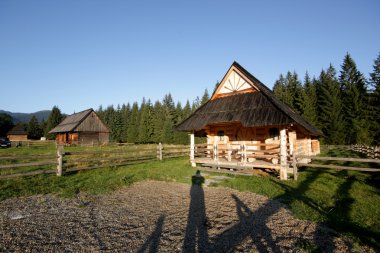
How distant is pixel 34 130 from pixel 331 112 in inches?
3542

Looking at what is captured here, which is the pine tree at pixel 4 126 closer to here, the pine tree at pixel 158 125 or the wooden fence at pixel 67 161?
the pine tree at pixel 158 125

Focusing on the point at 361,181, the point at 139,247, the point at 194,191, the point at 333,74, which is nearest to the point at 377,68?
the point at 333,74

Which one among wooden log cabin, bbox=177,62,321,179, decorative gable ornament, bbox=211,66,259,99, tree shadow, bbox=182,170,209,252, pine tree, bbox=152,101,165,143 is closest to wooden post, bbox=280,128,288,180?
wooden log cabin, bbox=177,62,321,179

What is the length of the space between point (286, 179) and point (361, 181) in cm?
341

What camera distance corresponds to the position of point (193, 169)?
49.9 feet

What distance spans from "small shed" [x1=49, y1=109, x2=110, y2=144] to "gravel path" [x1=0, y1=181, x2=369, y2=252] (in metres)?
35.5

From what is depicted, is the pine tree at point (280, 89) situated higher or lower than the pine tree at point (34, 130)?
higher

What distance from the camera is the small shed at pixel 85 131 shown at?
40.8m

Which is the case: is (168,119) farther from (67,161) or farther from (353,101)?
(67,161)

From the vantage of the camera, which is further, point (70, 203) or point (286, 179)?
point (286, 179)

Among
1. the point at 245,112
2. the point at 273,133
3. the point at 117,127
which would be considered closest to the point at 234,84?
the point at 245,112

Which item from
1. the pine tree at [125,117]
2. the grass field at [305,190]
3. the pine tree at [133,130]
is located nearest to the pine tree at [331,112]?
the grass field at [305,190]

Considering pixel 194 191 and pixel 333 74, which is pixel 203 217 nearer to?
pixel 194 191

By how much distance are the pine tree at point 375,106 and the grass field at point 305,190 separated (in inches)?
1140
